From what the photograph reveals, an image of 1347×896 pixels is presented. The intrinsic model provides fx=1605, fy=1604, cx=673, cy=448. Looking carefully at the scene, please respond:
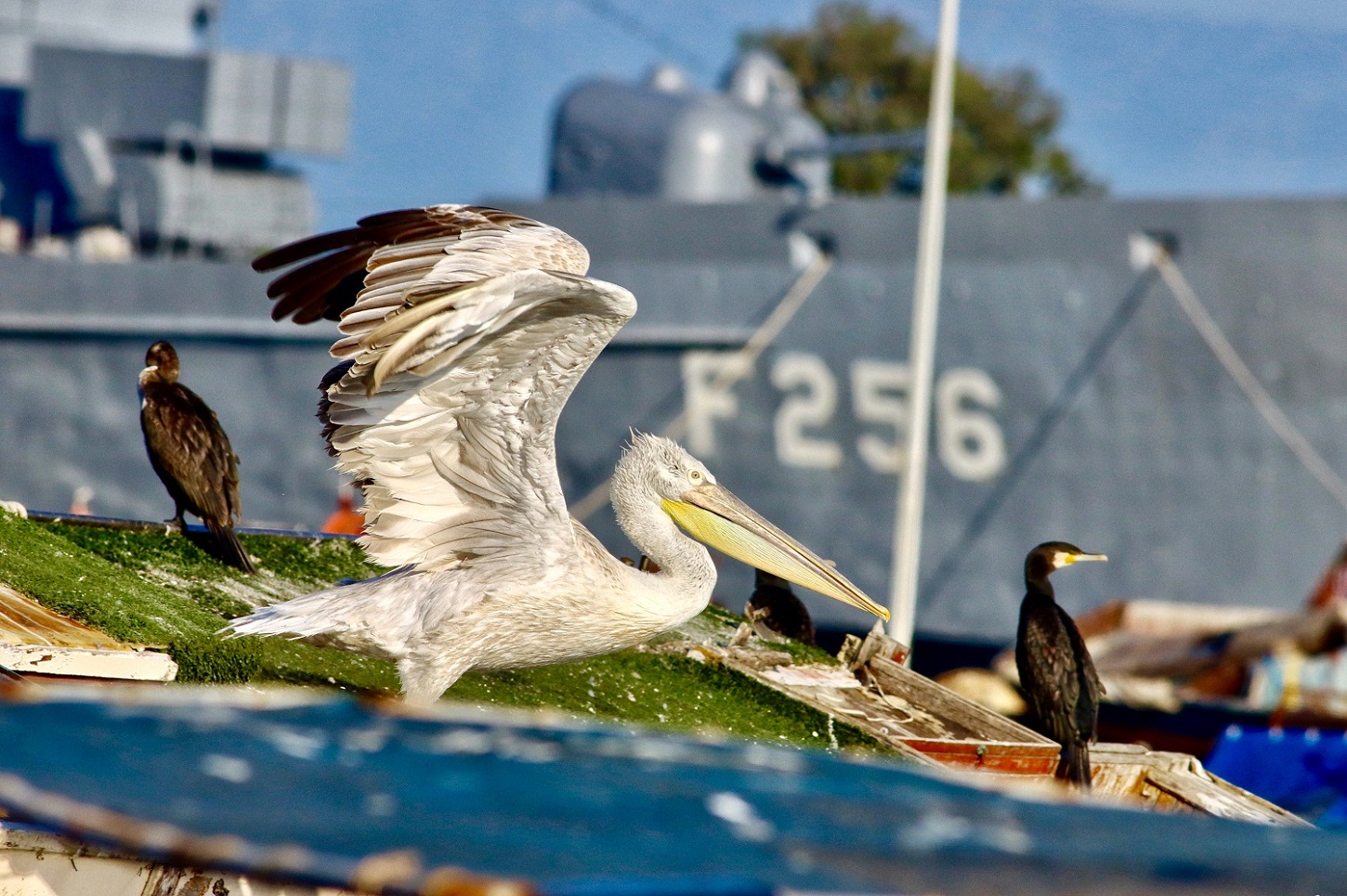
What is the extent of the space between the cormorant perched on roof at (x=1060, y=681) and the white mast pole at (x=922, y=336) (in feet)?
23.5

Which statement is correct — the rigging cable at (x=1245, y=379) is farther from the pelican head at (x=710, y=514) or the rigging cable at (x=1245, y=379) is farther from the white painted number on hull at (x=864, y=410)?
the pelican head at (x=710, y=514)

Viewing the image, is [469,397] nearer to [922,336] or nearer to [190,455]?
[190,455]

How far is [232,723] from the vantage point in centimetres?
288

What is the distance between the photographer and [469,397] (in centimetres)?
570

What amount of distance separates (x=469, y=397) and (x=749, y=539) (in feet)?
5.49

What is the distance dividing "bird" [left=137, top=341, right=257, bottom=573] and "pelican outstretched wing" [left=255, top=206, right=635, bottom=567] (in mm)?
1147

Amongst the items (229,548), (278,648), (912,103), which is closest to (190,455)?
(229,548)

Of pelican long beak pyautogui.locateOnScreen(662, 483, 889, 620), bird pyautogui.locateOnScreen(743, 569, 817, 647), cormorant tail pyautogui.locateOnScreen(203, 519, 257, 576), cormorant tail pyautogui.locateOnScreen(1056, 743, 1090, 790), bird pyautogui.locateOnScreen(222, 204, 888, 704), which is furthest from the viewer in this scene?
bird pyautogui.locateOnScreen(743, 569, 817, 647)

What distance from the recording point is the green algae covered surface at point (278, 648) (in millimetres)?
Result: 5633

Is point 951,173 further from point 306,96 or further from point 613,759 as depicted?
point 613,759

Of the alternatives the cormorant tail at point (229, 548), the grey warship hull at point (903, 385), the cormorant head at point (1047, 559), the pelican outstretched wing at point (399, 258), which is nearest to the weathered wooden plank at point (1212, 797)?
the cormorant head at point (1047, 559)

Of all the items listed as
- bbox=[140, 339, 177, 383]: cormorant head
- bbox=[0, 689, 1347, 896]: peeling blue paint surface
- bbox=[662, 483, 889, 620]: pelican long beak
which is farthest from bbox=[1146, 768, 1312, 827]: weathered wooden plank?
bbox=[140, 339, 177, 383]: cormorant head

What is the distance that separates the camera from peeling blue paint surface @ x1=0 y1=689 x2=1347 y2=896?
2332mm

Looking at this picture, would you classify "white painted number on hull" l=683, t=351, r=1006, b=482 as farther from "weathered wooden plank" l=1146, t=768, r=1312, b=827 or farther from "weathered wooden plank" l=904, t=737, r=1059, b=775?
"weathered wooden plank" l=904, t=737, r=1059, b=775
